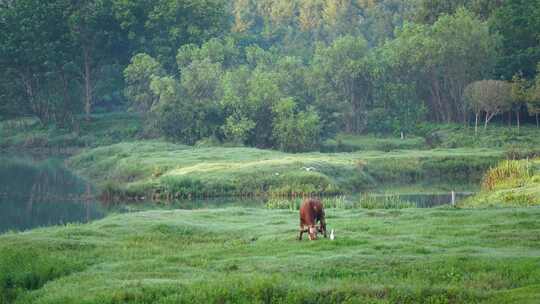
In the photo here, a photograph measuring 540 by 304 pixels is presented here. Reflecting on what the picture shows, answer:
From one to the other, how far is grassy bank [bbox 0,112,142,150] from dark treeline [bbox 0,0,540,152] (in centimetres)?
127

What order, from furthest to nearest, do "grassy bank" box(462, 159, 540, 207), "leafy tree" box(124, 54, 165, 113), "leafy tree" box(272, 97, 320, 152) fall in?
"leafy tree" box(124, 54, 165, 113)
"leafy tree" box(272, 97, 320, 152)
"grassy bank" box(462, 159, 540, 207)

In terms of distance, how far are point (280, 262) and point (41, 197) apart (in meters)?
28.0

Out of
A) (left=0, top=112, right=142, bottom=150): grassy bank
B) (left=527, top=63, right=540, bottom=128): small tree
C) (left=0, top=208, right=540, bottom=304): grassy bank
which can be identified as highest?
(left=527, top=63, right=540, bottom=128): small tree

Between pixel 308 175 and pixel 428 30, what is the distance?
33402 mm

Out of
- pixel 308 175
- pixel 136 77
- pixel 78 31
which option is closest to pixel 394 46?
pixel 136 77

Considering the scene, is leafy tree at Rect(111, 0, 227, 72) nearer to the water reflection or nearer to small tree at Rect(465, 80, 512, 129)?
the water reflection

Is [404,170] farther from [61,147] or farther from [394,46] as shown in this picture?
[61,147]

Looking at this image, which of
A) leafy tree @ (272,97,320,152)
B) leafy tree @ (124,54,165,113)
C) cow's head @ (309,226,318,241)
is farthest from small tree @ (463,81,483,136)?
cow's head @ (309,226,318,241)

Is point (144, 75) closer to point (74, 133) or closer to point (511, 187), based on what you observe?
point (74, 133)

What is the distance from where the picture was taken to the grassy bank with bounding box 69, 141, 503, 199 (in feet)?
160

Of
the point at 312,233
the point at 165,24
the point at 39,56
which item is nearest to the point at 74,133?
the point at 39,56

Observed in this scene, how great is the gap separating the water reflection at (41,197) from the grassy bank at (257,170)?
1.59 m

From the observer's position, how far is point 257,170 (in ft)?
168

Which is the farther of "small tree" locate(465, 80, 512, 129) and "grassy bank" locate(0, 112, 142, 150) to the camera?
"grassy bank" locate(0, 112, 142, 150)
